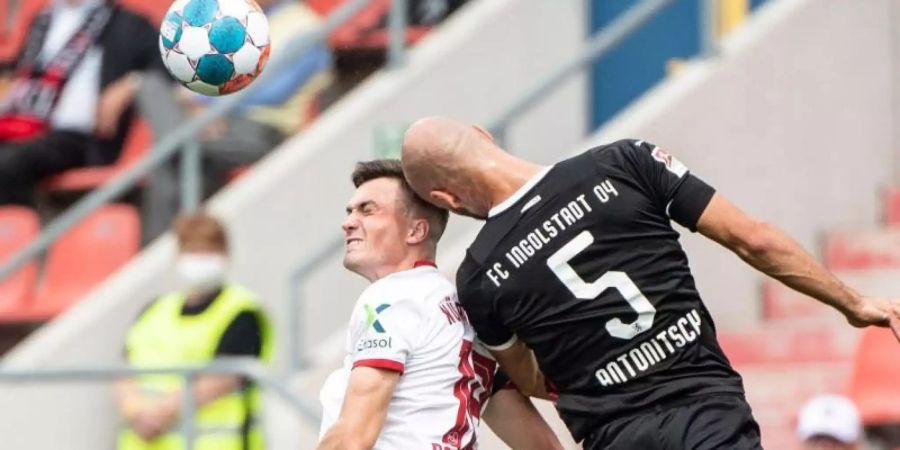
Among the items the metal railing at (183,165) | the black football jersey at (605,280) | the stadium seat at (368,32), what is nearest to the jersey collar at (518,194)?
the black football jersey at (605,280)

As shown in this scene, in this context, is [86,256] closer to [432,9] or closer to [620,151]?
[432,9]

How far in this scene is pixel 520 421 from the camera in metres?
6.21

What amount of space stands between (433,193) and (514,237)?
10.3 inches

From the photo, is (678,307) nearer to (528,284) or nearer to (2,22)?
(528,284)

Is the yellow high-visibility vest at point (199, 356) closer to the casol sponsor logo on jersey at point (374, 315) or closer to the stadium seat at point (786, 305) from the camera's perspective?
the casol sponsor logo on jersey at point (374, 315)

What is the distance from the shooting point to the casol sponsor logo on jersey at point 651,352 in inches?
233

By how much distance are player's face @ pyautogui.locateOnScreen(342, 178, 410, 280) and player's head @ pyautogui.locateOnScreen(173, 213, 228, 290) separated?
3338 millimetres

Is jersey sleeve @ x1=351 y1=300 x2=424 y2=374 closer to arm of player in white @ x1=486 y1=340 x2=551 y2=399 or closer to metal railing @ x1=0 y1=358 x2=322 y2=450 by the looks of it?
arm of player in white @ x1=486 y1=340 x2=551 y2=399

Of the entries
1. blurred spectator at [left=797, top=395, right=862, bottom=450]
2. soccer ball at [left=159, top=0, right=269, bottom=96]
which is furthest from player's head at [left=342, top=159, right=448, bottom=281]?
blurred spectator at [left=797, top=395, right=862, bottom=450]

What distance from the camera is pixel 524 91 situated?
11992 millimetres

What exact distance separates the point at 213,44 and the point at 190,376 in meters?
2.41

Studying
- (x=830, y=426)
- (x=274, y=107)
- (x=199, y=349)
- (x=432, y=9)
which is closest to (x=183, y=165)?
(x=274, y=107)

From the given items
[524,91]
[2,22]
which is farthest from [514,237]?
[2,22]

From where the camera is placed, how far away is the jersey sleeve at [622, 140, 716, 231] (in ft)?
19.1
